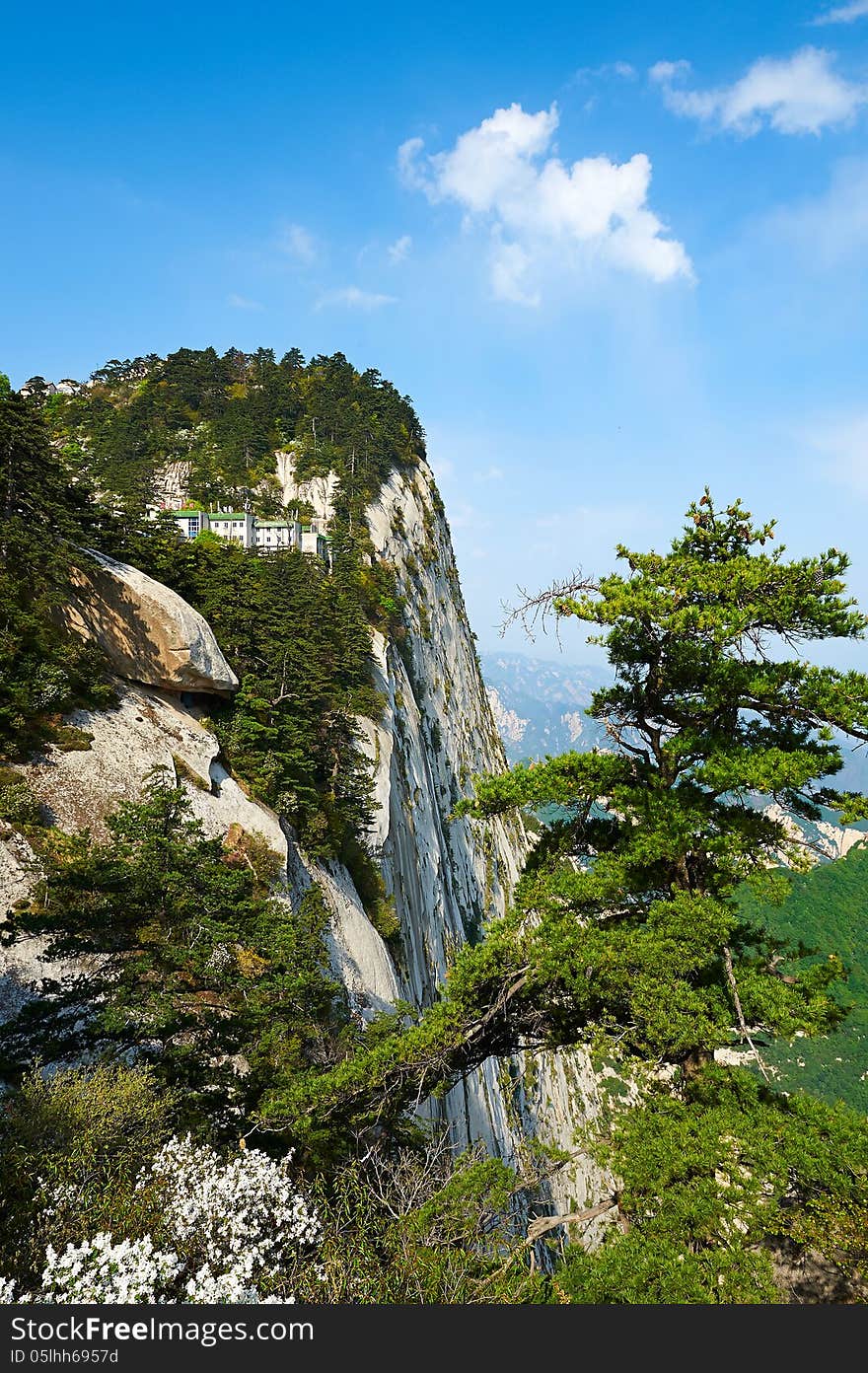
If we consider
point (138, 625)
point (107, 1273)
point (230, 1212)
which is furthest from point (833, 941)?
point (107, 1273)

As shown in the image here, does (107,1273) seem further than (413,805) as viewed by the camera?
No

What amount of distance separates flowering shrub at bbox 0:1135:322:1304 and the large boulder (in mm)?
16052

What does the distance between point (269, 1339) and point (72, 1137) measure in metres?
3.47

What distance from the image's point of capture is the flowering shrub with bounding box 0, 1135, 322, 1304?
6082 millimetres

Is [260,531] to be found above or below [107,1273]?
above

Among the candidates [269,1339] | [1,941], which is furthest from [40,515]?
[269,1339]

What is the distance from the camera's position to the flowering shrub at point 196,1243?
608 centimetres

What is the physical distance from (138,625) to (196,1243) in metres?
18.5

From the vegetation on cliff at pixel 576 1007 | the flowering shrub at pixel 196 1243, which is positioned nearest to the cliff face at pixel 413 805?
the vegetation on cliff at pixel 576 1007

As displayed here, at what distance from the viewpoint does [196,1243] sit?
7.14 meters

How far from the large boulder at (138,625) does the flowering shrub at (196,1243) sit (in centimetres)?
1605

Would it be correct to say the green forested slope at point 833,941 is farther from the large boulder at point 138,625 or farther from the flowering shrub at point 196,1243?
the flowering shrub at point 196,1243

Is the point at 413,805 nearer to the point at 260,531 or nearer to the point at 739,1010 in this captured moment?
the point at 260,531

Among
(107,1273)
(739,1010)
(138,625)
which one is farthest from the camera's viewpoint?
(138,625)
